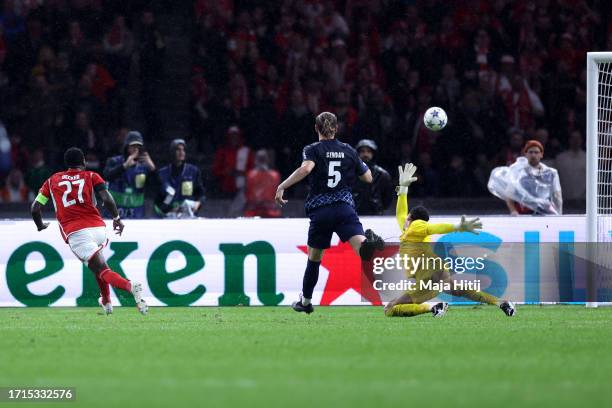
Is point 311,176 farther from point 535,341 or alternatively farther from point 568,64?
point 568,64

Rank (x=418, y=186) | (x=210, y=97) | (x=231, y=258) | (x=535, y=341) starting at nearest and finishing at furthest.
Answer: (x=535, y=341) → (x=231, y=258) → (x=418, y=186) → (x=210, y=97)

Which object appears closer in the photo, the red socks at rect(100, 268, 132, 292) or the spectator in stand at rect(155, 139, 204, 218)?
the red socks at rect(100, 268, 132, 292)

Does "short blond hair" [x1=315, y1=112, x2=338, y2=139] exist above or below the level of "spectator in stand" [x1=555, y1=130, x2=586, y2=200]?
above

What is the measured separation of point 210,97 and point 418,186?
13.3 feet

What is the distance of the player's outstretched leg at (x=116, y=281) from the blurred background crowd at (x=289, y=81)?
6.97 metres

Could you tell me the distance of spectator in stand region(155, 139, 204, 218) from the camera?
17.0 m

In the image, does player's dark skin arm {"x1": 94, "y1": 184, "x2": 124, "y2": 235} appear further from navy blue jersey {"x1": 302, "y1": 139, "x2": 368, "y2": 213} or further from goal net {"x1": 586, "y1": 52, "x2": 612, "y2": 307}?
goal net {"x1": 586, "y1": 52, "x2": 612, "y2": 307}

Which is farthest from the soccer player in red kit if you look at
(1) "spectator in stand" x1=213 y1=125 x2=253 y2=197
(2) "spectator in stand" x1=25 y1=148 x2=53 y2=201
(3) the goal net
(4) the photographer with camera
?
(1) "spectator in stand" x1=213 y1=125 x2=253 y2=197

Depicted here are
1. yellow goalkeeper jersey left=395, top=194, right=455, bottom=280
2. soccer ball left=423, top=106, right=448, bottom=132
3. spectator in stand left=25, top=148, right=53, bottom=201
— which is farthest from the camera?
spectator in stand left=25, top=148, right=53, bottom=201

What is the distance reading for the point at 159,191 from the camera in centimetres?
1712

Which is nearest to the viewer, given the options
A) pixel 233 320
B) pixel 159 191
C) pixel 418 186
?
pixel 233 320

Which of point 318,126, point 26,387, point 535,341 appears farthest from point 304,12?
point 26,387

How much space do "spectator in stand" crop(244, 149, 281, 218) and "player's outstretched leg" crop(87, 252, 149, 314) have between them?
258 inches

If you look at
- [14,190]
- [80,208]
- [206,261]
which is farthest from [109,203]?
[14,190]
